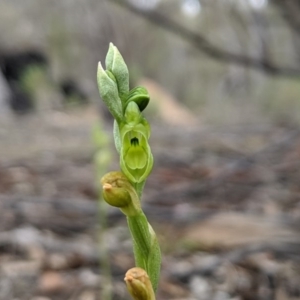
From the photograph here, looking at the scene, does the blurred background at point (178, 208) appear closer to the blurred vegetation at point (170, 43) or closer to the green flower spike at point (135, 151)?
the blurred vegetation at point (170, 43)

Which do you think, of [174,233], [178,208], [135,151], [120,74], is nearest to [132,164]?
[135,151]

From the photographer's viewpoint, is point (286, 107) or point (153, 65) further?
point (153, 65)

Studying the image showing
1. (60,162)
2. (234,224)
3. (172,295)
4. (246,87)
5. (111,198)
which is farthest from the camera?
(246,87)

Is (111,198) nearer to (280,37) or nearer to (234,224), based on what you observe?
(234,224)

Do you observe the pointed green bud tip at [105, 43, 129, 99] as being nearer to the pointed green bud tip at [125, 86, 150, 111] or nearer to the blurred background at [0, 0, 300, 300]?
the pointed green bud tip at [125, 86, 150, 111]

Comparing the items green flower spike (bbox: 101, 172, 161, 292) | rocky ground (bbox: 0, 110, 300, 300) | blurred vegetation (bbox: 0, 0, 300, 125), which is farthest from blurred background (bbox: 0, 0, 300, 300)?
green flower spike (bbox: 101, 172, 161, 292)

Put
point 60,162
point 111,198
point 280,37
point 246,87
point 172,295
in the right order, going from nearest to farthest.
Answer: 1. point 111,198
2. point 172,295
3. point 60,162
4. point 280,37
5. point 246,87

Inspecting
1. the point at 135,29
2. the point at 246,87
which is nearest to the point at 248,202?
the point at 135,29
